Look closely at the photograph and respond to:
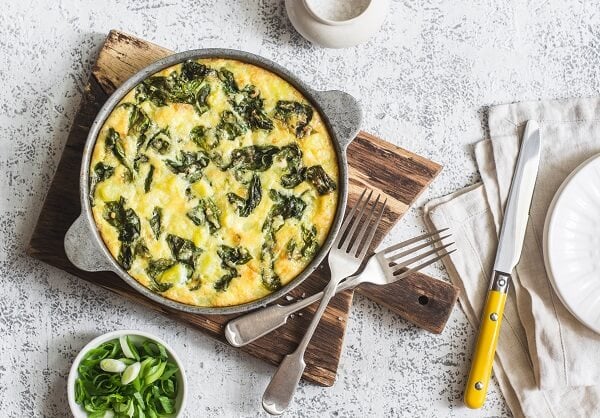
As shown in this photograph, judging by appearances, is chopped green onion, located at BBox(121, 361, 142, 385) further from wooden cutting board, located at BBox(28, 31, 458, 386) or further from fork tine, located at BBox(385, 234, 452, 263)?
fork tine, located at BBox(385, 234, 452, 263)

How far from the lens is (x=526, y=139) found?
3.49 metres

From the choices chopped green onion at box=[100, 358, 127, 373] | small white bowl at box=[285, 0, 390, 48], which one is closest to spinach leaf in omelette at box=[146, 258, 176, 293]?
chopped green onion at box=[100, 358, 127, 373]

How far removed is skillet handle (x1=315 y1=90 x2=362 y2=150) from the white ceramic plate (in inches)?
38.0

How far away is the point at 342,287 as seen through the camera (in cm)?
324

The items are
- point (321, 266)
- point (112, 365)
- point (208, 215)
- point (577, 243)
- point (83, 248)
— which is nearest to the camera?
point (83, 248)

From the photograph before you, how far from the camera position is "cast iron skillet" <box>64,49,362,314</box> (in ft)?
9.71

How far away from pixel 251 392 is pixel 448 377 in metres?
0.87

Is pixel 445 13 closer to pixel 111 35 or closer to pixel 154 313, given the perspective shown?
pixel 111 35

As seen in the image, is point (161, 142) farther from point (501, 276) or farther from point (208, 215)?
point (501, 276)

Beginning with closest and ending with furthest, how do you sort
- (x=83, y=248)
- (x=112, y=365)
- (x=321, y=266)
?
(x=83, y=248), (x=112, y=365), (x=321, y=266)

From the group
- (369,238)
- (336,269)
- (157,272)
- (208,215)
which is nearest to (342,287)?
(336,269)

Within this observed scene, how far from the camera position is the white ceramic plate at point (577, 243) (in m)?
3.35

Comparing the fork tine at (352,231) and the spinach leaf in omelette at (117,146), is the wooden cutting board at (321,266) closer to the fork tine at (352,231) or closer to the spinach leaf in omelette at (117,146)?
the fork tine at (352,231)

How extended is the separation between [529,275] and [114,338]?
180 centimetres
